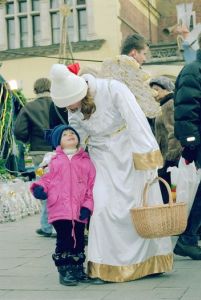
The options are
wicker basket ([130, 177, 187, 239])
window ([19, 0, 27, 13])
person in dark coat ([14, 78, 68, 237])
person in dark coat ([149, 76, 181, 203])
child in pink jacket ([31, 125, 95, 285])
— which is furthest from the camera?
window ([19, 0, 27, 13])

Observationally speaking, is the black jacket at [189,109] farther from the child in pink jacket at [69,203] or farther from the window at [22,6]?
the window at [22,6]

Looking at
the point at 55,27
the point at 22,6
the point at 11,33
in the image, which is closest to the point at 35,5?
the point at 22,6

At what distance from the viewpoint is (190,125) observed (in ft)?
18.4

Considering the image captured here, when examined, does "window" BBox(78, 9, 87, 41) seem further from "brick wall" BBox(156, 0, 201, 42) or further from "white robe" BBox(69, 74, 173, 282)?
"white robe" BBox(69, 74, 173, 282)

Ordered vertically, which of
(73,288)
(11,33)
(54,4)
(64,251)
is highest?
(54,4)

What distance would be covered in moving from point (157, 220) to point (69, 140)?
969 mm

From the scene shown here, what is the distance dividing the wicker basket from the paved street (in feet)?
1.26

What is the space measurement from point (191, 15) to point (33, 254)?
1010 inches

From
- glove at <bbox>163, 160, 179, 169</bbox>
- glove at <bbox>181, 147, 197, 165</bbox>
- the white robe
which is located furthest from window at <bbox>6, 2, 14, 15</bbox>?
the white robe

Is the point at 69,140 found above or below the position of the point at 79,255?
above

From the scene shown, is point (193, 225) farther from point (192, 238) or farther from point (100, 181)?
point (100, 181)

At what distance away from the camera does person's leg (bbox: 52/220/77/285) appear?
199 inches

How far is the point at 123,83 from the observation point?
17.7 ft

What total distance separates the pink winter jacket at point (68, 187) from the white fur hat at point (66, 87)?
0.45 m
